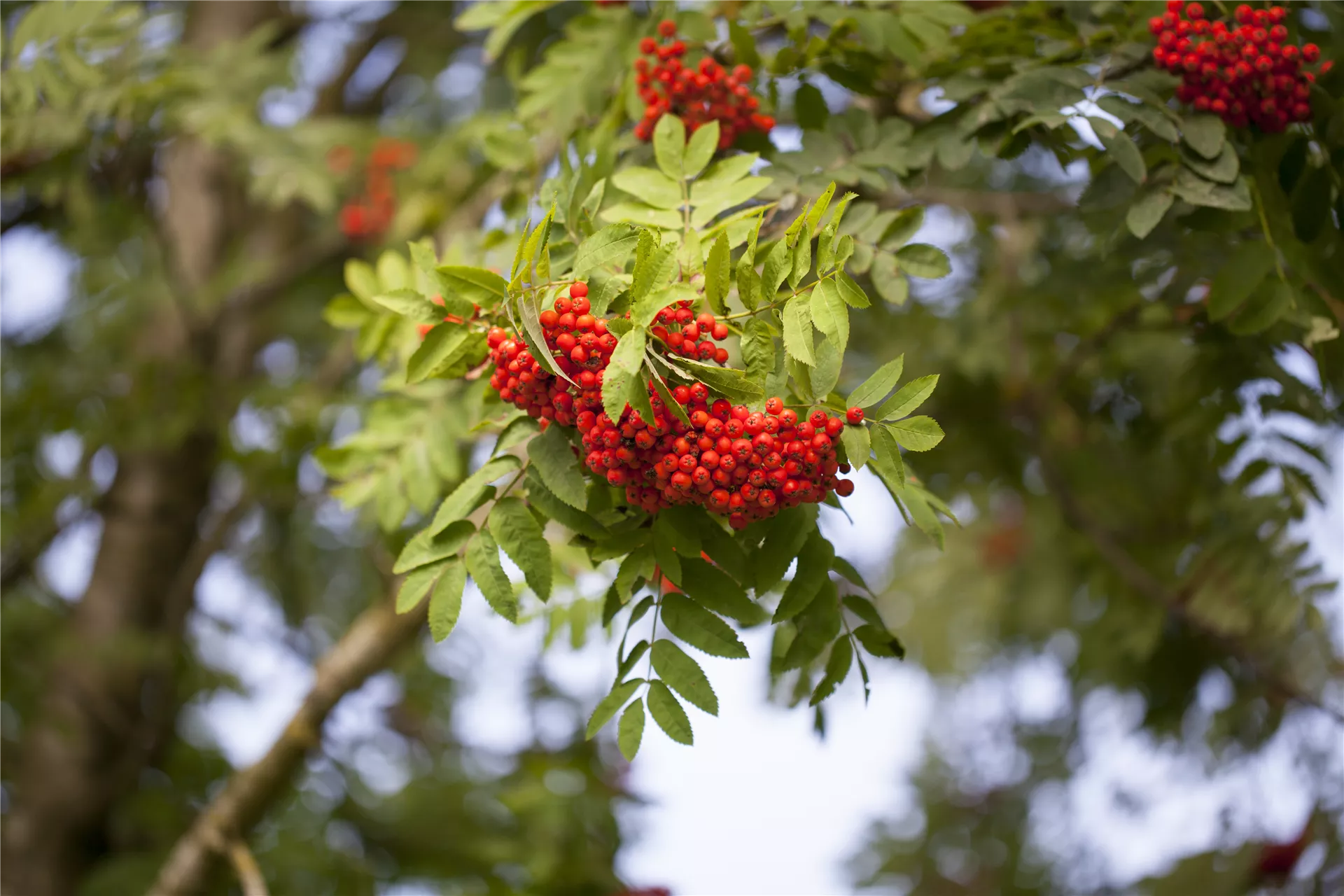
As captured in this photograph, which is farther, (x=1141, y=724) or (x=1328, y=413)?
(x=1141, y=724)

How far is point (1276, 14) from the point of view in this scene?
1639mm

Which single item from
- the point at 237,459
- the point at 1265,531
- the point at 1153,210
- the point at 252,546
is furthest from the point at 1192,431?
the point at 252,546

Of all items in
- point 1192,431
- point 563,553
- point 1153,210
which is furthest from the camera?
point 563,553

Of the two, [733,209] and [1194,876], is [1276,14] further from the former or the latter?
[1194,876]

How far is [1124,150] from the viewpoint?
158 cm

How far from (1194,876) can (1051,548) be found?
55.3 inches

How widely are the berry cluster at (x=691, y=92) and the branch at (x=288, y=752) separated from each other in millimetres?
1718

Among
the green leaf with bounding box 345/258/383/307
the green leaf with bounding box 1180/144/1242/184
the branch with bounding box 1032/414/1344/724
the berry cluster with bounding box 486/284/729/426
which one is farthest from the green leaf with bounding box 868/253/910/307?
the branch with bounding box 1032/414/1344/724

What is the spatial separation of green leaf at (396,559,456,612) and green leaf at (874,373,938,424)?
2.16 ft

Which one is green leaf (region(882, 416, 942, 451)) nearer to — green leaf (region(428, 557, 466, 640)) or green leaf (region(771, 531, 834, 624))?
green leaf (region(771, 531, 834, 624))

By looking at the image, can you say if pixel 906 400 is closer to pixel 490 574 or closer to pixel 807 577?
pixel 807 577

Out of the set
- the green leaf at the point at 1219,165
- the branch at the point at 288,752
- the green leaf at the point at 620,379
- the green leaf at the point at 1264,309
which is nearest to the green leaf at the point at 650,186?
the green leaf at the point at 620,379

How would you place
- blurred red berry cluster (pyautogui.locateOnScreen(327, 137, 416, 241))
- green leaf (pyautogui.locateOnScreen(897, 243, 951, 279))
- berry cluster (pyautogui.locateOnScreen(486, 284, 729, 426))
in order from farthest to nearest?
blurred red berry cluster (pyautogui.locateOnScreen(327, 137, 416, 241)), green leaf (pyautogui.locateOnScreen(897, 243, 951, 279)), berry cluster (pyautogui.locateOnScreen(486, 284, 729, 426))

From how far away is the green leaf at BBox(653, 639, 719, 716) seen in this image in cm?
139
